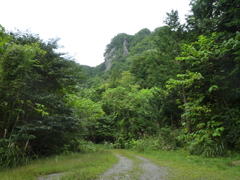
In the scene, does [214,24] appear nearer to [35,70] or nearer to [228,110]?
[228,110]

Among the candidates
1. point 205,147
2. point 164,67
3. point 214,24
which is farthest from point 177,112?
point 214,24


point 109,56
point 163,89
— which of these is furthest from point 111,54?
point 163,89

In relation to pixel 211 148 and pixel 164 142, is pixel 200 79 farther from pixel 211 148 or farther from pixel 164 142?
pixel 164 142

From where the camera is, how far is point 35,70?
999cm

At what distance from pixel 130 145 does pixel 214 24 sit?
16174mm

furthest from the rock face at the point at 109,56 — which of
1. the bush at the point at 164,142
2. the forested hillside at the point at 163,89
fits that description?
the forested hillside at the point at 163,89

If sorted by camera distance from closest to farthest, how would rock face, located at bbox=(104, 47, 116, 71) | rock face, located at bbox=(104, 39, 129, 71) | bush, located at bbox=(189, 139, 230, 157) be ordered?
bush, located at bbox=(189, 139, 230, 157), rock face, located at bbox=(104, 39, 129, 71), rock face, located at bbox=(104, 47, 116, 71)

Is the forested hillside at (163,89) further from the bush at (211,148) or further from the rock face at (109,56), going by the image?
the rock face at (109,56)

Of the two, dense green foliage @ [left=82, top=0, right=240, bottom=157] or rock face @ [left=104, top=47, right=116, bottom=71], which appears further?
rock face @ [left=104, top=47, right=116, bottom=71]

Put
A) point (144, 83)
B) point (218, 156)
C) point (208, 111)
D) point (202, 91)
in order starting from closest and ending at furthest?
point (218, 156) < point (208, 111) < point (202, 91) < point (144, 83)

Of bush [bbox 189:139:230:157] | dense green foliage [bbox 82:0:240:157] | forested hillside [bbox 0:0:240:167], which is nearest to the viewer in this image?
forested hillside [bbox 0:0:240:167]

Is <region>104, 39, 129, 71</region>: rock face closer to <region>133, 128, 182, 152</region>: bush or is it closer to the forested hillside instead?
<region>133, 128, 182, 152</region>: bush

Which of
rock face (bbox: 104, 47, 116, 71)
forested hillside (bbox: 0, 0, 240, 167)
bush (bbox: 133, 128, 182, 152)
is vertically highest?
rock face (bbox: 104, 47, 116, 71)

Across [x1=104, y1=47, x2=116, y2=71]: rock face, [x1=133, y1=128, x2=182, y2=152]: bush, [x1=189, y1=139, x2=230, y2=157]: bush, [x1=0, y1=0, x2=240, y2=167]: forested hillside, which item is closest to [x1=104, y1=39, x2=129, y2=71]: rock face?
[x1=104, y1=47, x2=116, y2=71]: rock face
